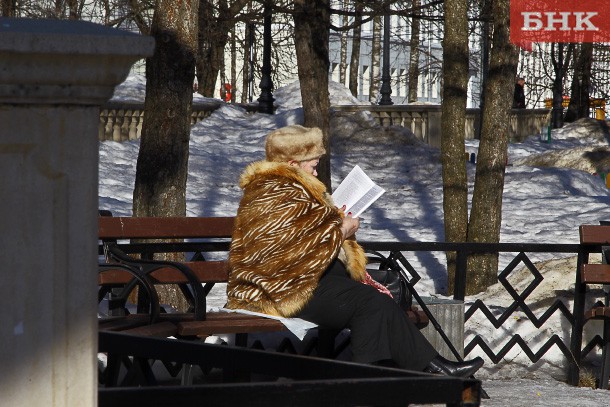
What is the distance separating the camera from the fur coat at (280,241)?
15.9ft

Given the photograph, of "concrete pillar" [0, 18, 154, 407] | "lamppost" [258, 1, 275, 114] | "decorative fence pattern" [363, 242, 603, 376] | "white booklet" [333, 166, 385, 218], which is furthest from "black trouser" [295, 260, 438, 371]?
"lamppost" [258, 1, 275, 114]

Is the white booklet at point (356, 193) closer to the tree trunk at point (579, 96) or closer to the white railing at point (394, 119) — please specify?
the white railing at point (394, 119)

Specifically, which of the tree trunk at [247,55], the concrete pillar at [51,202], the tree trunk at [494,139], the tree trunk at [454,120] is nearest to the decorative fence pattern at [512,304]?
the tree trunk at [494,139]

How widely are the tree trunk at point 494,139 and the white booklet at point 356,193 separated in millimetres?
3266

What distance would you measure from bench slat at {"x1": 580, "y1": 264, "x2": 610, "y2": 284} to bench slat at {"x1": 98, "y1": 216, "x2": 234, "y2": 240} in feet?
6.01

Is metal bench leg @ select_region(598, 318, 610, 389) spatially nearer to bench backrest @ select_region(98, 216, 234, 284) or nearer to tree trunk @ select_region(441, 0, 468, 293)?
bench backrest @ select_region(98, 216, 234, 284)

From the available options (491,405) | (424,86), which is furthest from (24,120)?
(424,86)

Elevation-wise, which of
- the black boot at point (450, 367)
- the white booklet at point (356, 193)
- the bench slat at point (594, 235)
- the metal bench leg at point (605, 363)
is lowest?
the metal bench leg at point (605, 363)

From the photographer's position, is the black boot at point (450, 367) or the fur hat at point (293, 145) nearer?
the black boot at point (450, 367)

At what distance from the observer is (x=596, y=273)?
19.5ft

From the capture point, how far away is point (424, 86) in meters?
61.1

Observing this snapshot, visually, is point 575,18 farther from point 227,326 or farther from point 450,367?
point 227,326

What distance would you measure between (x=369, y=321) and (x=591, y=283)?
67.6 inches

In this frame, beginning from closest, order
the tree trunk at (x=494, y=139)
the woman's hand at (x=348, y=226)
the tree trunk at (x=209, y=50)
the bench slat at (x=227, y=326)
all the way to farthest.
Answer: the bench slat at (x=227, y=326)
the woman's hand at (x=348, y=226)
the tree trunk at (x=494, y=139)
the tree trunk at (x=209, y=50)
